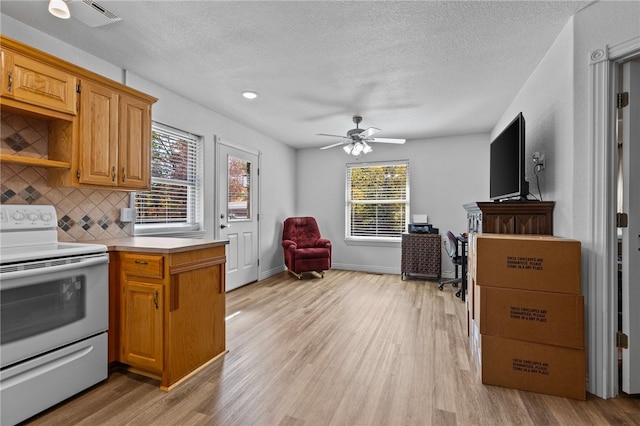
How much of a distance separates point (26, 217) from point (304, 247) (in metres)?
3.99

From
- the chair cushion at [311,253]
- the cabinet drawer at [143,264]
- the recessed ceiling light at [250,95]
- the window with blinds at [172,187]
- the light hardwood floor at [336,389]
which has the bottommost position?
the light hardwood floor at [336,389]

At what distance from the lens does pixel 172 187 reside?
12.1ft

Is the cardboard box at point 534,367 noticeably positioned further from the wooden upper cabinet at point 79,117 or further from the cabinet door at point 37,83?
the cabinet door at point 37,83

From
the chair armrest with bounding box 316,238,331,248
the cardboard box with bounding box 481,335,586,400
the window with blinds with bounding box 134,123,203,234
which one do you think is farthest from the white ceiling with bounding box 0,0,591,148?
the chair armrest with bounding box 316,238,331,248

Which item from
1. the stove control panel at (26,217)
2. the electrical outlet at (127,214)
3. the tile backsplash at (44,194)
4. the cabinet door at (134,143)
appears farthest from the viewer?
the electrical outlet at (127,214)

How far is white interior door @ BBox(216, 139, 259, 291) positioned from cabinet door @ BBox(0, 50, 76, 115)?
6.77ft

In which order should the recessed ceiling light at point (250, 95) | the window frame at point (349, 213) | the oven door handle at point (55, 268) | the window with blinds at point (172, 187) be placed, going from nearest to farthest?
the oven door handle at point (55, 268)
the window with blinds at point (172, 187)
the recessed ceiling light at point (250, 95)
the window frame at point (349, 213)

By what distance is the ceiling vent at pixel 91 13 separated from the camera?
6.54 feet

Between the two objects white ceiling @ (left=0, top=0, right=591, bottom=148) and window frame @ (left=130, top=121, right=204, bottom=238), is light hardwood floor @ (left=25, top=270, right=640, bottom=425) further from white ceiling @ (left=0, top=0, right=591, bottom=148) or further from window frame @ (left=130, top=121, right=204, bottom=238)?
white ceiling @ (left=0, top=0, right=591, bottom=148)

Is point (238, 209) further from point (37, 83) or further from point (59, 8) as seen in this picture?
point (59, 8)

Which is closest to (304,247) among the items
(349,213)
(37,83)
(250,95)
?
(349,213)

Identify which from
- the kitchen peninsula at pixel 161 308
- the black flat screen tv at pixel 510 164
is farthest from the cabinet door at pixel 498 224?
the kitchen peninsula at pixel 161 308

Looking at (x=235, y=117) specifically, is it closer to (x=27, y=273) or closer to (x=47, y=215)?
(x=47, y=215)

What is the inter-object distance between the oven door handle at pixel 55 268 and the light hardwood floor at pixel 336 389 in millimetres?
808
